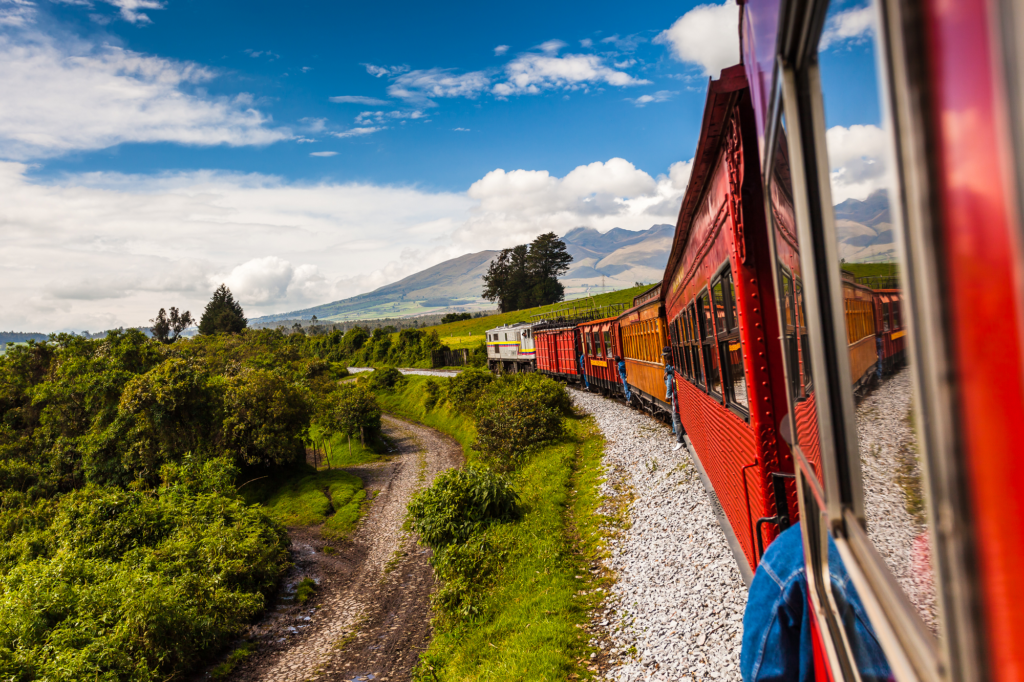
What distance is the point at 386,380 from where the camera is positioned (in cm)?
4425

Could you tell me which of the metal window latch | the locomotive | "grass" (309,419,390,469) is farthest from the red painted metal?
"grass" (309,419,390,469)

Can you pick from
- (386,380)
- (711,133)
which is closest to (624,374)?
(711,133)

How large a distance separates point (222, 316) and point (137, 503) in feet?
286

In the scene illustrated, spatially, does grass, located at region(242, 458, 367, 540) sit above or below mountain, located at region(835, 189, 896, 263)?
below

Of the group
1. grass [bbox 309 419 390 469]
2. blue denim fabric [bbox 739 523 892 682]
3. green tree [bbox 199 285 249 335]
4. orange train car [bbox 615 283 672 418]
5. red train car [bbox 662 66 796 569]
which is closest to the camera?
blue denim fabric [bbox 739 523 892 682]

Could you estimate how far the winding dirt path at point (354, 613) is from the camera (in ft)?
34.9

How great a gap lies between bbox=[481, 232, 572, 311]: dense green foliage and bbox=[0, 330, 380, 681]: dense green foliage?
223ft

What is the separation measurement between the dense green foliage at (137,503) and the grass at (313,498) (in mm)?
99

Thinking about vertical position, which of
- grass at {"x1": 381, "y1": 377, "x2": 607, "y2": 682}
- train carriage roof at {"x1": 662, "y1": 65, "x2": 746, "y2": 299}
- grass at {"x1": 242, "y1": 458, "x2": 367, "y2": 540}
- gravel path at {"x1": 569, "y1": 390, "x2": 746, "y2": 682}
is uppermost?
train carriage roof at {"x1": 662, "y1": 65, "x2": 746, "y2": 299}

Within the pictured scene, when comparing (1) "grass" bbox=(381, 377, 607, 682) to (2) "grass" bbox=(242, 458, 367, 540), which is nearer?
(1) "grass" bbox=(381, 377, 607, 682)

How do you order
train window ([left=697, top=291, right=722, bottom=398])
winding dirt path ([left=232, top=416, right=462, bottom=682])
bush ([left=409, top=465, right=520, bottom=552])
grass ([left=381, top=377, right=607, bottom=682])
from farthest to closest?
bush ([left=409, top=465, right=520, bottom=552]) < winding dirt path ([left=232, top=416, right=462, bottom=682]) < grass ([left=381, top=377, right=607, bottom=682]) < train window ([left=697, top=291, right=722, bottom=398])

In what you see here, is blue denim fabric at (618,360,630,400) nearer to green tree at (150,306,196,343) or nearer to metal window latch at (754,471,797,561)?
metal window latch at (754,471,797,561)

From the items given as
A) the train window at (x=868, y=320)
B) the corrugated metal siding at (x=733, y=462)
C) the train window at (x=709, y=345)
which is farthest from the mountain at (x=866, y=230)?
the train window at (x=709, y=345)

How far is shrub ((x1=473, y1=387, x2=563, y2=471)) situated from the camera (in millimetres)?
18484
